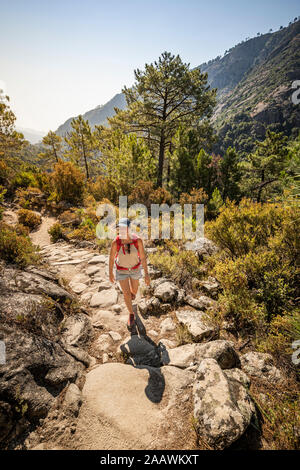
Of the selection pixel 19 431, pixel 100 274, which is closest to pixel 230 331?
pixel 19 431

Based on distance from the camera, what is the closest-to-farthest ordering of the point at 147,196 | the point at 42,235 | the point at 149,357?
1. the point at 149,357
2. the point at 42,235
3. the point at 147,196

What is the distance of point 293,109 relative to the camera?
8181 centimetres

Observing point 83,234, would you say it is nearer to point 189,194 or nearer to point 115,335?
point 115,335

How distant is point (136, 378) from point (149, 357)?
0.44 meters

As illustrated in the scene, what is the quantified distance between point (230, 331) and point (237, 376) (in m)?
0.94

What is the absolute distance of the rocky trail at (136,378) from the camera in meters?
1.72

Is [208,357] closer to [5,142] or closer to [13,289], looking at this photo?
[13,289]

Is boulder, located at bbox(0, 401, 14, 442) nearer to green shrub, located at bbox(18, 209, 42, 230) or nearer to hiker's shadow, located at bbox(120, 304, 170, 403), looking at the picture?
hiker's shadow, located at bbox(120, 304, 170, 403)

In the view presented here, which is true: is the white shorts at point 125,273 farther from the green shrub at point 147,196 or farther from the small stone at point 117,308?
the green shrub at point 147,196

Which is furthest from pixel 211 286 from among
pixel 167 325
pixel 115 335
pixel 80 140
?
pixel 80 140

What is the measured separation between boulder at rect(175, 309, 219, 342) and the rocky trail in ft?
0.05

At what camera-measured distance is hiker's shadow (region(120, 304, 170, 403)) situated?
7.22ft

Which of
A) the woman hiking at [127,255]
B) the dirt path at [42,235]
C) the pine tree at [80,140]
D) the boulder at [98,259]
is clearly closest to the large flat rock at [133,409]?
the woman hiking at [127,255]

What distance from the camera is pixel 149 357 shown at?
2738mm
